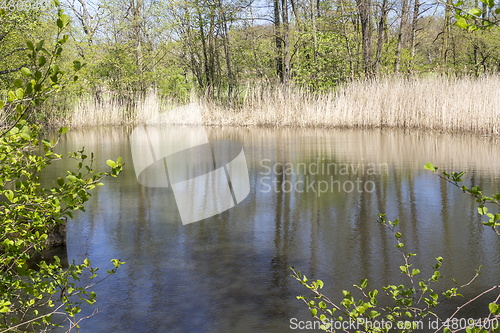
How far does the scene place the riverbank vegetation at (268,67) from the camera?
1206 centimetres

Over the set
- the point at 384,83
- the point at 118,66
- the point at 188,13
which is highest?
the point at 188,13

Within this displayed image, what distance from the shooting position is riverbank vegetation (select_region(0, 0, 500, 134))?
1206cm

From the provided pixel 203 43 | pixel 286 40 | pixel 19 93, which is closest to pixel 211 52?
pixel 203 43

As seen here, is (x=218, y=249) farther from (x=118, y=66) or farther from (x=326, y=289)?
(x=118, y=66)

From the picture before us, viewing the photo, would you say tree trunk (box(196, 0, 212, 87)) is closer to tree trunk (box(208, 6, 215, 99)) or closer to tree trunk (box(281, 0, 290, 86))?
tree trunk (box(208, 6, 215, 99))

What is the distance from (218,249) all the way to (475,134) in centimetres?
966

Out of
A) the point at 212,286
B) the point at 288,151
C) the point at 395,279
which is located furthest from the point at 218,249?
the point at 288,151

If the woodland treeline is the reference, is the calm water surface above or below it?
below

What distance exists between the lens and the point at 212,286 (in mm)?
3000

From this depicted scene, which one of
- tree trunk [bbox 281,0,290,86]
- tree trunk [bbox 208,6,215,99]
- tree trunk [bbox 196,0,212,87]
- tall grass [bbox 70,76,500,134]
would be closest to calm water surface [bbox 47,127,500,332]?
tall grass [bbox 70,76,500,134]

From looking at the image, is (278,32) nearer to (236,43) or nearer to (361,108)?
(236,43)

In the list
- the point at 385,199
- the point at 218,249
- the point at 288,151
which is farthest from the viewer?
the point at 288,151

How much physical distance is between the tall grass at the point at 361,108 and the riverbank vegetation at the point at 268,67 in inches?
1.4

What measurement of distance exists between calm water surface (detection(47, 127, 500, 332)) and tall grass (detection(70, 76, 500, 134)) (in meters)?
4.54
